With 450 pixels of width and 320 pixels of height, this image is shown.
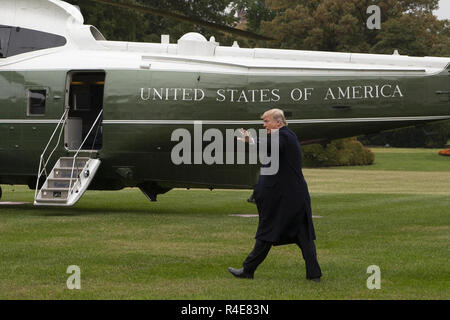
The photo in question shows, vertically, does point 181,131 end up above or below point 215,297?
above

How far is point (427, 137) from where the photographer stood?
74.3m

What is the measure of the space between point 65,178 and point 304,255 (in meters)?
10.1

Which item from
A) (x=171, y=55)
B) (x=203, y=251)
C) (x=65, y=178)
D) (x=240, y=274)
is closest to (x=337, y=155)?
(x=171, y=55)

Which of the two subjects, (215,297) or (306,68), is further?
(306,68)

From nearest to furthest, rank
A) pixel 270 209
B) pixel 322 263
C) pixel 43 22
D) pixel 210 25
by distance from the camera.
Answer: pixel 270 209 → pixel 322 263 → pixel 210 25 → pixel 43 22

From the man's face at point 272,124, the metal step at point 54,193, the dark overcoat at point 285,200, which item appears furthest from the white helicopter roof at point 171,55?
the dark overcoat at point 285,200

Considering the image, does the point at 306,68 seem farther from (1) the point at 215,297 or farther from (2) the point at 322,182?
(2) the point at 322,182

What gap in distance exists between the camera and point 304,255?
10.5 meters

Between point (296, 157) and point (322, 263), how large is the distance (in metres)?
2.32

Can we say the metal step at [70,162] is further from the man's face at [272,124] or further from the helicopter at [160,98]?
the man's face at [272,124]

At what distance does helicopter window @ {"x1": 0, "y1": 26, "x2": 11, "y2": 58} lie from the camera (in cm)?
2041

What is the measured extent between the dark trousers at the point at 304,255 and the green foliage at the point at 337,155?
42.1 m

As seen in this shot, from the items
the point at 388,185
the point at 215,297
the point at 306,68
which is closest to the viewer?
the point at 215,297

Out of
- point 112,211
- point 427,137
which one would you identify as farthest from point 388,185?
point 427,137
